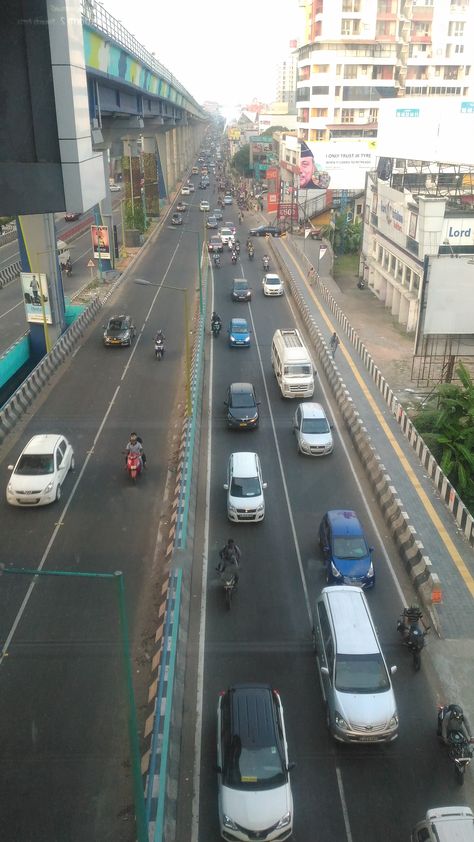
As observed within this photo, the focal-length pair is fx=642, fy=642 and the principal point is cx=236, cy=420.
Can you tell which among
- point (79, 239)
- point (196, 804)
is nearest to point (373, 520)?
point (196, 804)

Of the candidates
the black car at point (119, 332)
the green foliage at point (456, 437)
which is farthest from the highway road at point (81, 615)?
the green foliage at point (456, 437)

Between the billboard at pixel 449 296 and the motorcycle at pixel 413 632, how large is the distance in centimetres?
1686

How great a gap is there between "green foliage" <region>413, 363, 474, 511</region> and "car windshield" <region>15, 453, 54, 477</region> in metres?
13.7

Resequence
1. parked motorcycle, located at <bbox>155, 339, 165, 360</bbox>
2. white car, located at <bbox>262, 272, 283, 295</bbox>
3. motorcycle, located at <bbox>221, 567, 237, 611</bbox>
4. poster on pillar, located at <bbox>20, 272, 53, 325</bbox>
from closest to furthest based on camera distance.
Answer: motorcycle, located at <bbox>221, 567, 237, 611</bbox>
poster on pillar, located at <bbox>20, 272, 53, 325</bbox>
parked motorcycle, located at <bbox>155, 339, 165, 360</bbox>
white car, located at <bbox>262, 272, 283, 295</bbox>

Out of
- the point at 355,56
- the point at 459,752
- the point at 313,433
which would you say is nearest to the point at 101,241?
the point at 313,433

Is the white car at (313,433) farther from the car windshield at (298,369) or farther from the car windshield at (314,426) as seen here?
the car windshield at (298,369)

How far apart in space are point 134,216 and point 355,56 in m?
38.2

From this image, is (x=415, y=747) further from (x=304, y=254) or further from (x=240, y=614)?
(x=304, y=254)

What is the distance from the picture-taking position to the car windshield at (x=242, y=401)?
26.6m

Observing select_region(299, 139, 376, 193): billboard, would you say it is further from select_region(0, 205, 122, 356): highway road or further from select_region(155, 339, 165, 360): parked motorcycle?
select_region(155, 339, 165, 360): parked motorcycle

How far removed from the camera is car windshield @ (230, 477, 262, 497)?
20406 millimetres

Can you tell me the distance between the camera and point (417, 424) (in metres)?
26.4

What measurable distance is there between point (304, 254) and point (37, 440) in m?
43.9

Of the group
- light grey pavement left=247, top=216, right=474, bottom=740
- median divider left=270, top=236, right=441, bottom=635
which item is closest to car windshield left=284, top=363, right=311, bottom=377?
median divider left=270, top=236, right=441, bottom=635
